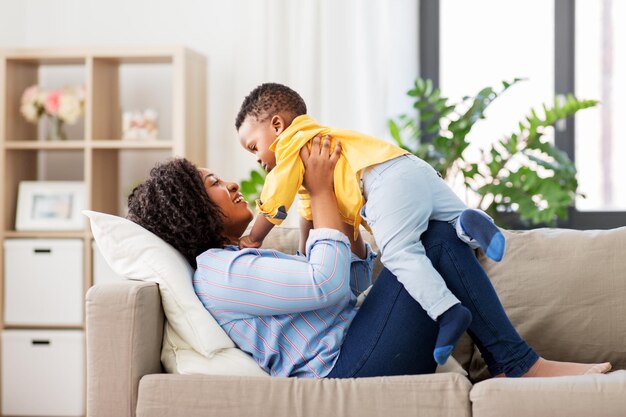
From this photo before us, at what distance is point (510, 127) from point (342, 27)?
897 millimetres

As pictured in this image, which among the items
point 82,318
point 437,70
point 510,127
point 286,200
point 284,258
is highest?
point 437,70

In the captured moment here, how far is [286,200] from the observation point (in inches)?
75.5

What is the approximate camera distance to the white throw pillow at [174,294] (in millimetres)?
1865

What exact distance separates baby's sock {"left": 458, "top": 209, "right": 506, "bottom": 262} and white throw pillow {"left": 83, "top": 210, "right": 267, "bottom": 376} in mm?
550

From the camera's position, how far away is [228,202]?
6.65ft

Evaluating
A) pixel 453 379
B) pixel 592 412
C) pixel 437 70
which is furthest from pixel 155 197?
pixel 437 70

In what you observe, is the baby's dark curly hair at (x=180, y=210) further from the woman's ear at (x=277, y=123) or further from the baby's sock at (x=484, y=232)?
the baby's sock at (x=484, y=232)

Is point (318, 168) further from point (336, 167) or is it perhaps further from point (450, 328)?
point (450, 328)

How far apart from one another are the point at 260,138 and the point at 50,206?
1761 mm

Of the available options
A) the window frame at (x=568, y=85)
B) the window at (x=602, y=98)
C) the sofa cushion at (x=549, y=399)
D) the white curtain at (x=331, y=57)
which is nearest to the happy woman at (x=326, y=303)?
the sofa cushion at (x=549, y=399)

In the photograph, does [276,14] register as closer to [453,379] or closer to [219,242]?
[219,242]

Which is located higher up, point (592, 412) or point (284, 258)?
point (284, 258)

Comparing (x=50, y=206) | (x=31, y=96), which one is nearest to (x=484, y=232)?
(x=50, y=206)

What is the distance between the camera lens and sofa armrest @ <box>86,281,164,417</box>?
181 centimetres
